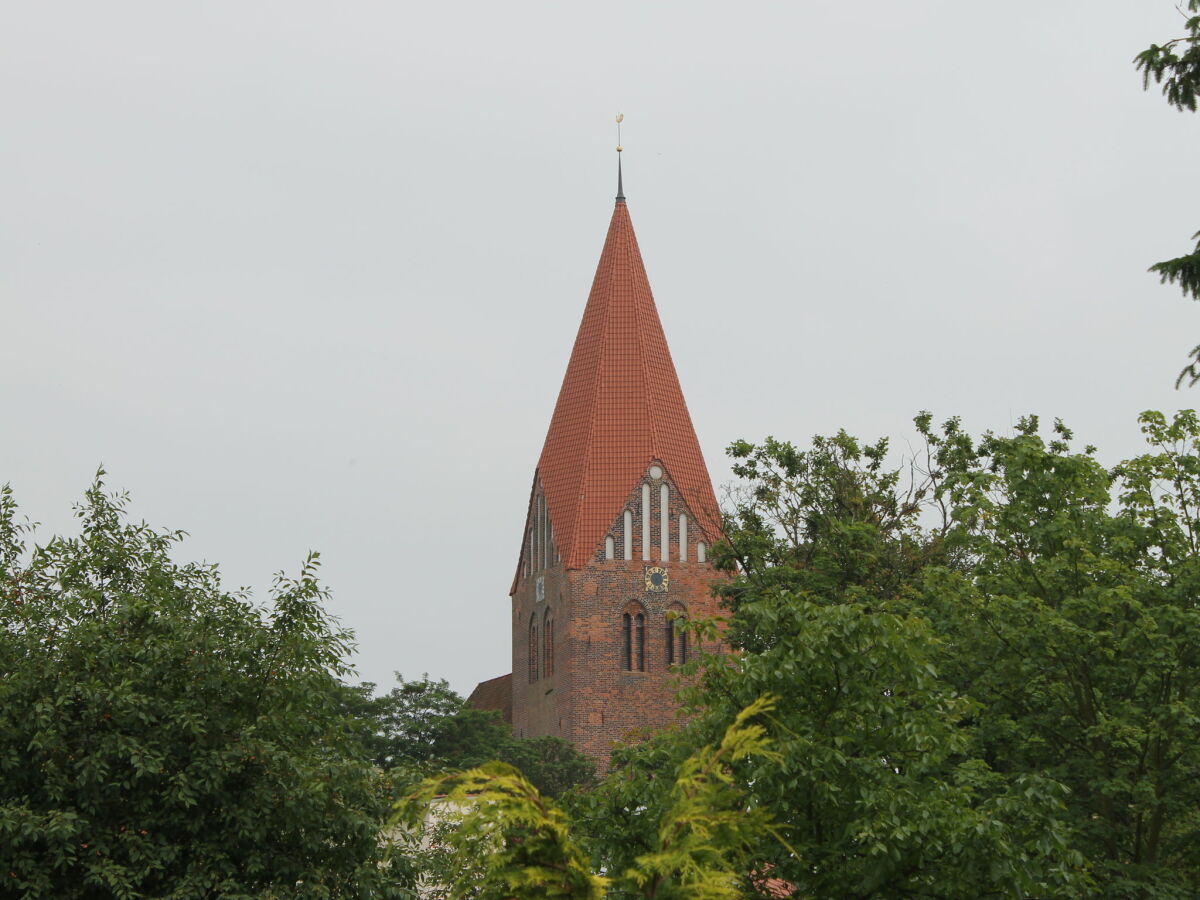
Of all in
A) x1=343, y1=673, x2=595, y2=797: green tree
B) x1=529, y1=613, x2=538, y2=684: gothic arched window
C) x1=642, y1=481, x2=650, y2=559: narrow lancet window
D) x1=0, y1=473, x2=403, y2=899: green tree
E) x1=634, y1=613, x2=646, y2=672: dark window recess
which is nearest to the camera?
x1=0, y1=473, x2=403, y2=899: green tree

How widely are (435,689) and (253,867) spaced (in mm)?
39191

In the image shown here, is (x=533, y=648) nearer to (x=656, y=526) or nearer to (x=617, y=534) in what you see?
(x=617, y=534)

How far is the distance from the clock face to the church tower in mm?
35

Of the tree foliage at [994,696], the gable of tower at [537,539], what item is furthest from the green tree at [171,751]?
the gable of tower at [537,539]

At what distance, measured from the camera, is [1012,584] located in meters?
21.5

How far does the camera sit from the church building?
6394 centimetres

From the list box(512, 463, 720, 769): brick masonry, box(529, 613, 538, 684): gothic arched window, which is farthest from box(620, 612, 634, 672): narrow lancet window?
box(529, 613, 538, 684): gothic arched window

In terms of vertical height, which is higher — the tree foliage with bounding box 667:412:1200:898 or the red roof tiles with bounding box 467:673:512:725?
the red roof tiles with bounding box 467:673:512:725

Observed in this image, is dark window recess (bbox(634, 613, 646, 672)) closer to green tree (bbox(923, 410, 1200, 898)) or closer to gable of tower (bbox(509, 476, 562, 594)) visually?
gable of tower (bbox(509, 476, 562, 594))

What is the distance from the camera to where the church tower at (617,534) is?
2517 inches

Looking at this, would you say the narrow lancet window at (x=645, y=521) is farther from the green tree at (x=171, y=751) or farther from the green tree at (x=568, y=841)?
the green tree at (x=568, y=841)

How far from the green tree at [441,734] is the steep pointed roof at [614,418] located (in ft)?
31.7

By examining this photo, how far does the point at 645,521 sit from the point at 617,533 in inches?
41.9

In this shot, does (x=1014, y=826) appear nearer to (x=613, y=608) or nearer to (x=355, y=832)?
(x=355, y=832)
